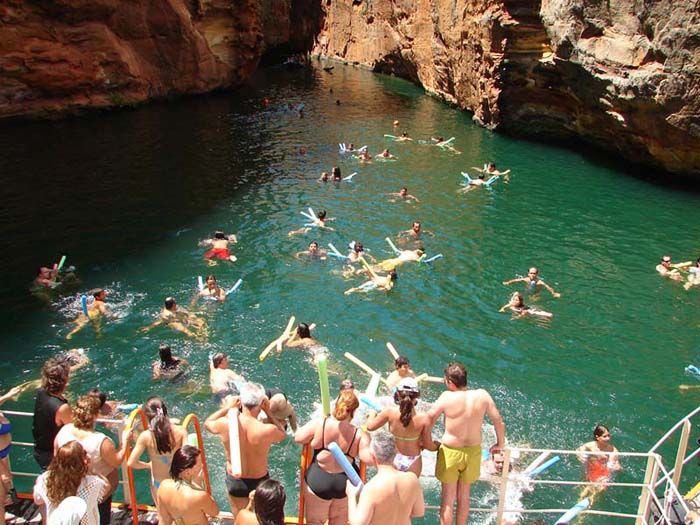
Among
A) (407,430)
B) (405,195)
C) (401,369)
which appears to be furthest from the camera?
(405,195)

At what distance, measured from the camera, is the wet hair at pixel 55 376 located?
6.59 m

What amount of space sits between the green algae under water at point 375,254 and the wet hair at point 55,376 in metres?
4.24

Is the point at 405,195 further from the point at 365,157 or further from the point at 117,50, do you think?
the point at 117,50

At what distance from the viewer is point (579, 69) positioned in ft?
99.0

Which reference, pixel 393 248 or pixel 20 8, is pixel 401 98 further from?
pixel 393 248

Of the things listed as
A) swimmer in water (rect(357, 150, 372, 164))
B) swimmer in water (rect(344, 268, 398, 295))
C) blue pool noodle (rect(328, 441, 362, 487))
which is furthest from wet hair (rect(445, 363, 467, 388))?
swimmer in water (rect(357, 150, 372, 164))

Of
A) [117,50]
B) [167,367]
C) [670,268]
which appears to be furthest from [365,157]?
→ [117,50]

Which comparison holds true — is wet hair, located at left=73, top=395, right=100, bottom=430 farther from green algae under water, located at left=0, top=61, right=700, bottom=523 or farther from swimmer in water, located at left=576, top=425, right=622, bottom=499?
swimmer in water, located at left=576, top=425, right=622, bottom=499

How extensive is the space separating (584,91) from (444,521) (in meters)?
28.9

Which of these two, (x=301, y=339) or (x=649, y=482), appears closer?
(x=649, y=482)

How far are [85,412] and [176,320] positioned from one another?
9.67m

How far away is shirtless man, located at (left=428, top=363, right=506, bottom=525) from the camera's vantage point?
6.50 metres

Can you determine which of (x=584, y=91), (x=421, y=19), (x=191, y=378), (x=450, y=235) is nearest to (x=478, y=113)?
(x=584, y=91)

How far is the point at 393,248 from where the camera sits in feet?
64.1
